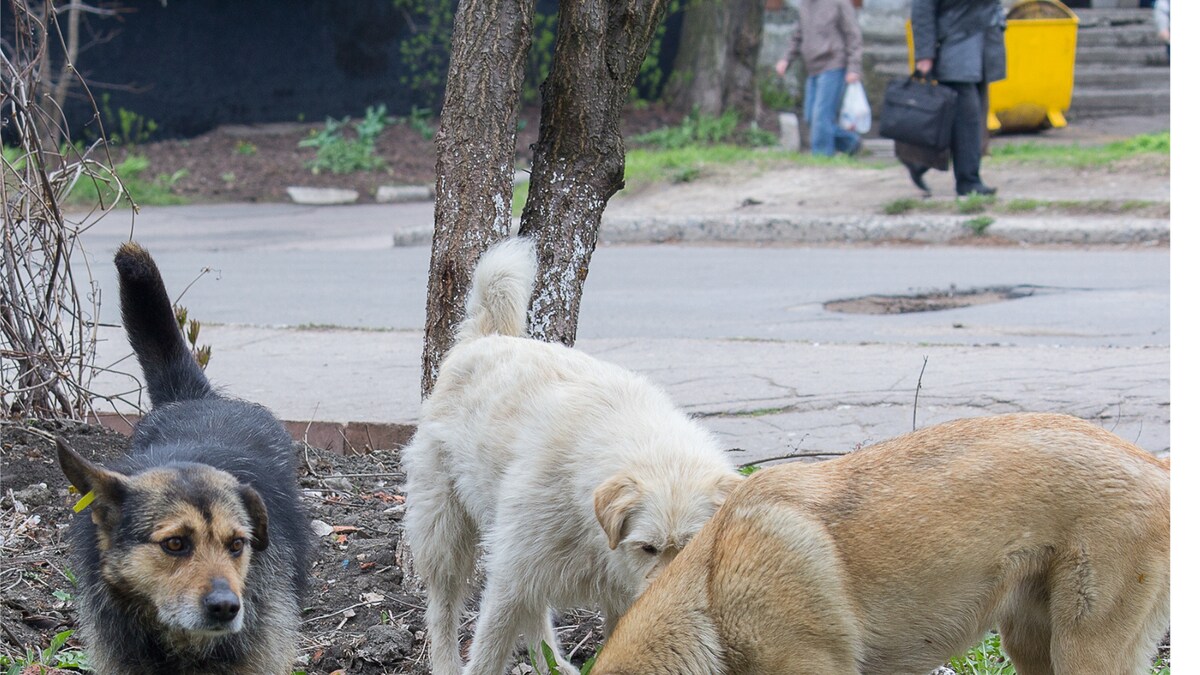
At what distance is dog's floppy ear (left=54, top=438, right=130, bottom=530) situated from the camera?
3248 mm

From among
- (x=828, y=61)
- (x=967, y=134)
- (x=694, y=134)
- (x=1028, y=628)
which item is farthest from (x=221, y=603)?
(x=694, y=134)

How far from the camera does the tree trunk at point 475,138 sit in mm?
4516

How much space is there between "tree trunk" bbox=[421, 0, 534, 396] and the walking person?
43.6 ft

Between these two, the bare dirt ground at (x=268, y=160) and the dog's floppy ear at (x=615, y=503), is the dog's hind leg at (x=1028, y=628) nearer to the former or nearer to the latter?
the dog's floppy ear at (x=615, y=503)

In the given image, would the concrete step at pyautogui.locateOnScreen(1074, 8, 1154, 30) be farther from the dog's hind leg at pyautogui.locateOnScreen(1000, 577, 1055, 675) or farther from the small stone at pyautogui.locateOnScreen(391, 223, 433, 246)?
the dog's hind leg at pyautogui.locateOnScreen(1000, 577, 1055, 675)

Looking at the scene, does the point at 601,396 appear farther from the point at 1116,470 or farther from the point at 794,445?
the point at 794,445

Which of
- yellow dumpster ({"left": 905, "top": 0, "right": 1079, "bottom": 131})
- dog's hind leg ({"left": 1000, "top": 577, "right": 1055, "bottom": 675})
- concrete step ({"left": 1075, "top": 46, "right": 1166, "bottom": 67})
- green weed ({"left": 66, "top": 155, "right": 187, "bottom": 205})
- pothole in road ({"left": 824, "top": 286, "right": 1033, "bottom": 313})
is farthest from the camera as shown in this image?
concrete step ({"left": 1075, "top": 46, "right": 1166, "bottom": 67})

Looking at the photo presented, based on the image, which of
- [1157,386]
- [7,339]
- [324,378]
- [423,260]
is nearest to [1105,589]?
[1157,386]

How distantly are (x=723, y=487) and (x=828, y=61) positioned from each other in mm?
15237

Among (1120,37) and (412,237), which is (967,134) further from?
(1120,37)

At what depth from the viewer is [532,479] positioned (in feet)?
11.9

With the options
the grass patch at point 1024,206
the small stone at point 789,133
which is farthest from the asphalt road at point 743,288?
the small stone at point 789,133

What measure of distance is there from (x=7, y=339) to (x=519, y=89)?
2692mm

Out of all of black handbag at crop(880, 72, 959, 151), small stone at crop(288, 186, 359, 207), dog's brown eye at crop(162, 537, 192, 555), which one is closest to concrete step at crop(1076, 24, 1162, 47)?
black handbag at crop(880, 72, 959, 151)
